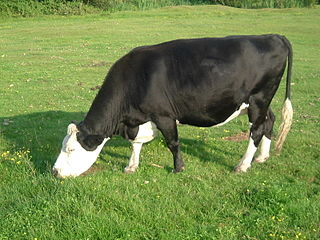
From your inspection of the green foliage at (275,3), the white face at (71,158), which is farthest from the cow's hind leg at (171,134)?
the green foliage at (275,3)

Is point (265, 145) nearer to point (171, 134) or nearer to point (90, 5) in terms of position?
point (171, 134)

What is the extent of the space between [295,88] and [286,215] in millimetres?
9929

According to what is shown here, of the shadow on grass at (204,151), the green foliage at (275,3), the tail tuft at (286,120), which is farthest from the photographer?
the green foliage at (275,3)

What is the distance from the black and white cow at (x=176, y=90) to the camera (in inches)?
267

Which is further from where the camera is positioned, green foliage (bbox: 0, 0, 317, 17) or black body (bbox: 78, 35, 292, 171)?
green foliage (bbox: 0, 0, 317, 17)

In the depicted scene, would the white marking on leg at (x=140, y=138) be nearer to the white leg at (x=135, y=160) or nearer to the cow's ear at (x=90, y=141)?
the white leg at (x=135, y=160)

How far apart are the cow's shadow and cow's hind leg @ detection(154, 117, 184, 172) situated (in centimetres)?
89

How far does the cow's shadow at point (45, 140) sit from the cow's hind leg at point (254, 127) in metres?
0.40

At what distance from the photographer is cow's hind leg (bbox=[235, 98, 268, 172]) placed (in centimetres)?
713

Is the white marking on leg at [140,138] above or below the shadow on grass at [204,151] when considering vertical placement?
above

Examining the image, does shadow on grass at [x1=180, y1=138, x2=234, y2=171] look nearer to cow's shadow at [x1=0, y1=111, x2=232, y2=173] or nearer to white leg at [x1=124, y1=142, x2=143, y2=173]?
cow's shadow at [x1=0, y1=111, x2=232, y2=173]

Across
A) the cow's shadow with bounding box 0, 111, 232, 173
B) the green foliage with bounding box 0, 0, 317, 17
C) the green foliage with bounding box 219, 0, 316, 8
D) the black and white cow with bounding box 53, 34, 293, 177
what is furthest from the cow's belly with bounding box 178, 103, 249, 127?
the green foliage with bounding box 219, 0, 316, 8

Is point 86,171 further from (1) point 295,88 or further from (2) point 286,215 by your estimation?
(1) point 295,88

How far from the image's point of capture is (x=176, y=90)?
271 inches
